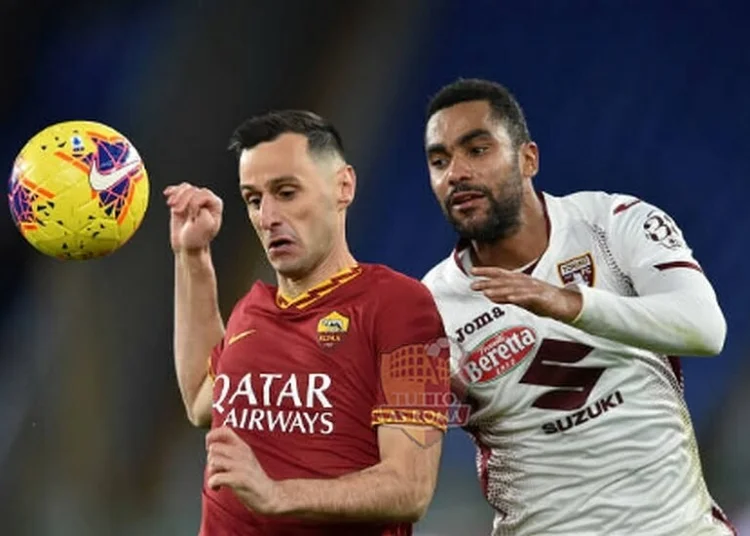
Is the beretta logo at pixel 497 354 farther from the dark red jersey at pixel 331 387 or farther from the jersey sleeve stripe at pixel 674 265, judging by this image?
the dark red jersey at pixel 331 387

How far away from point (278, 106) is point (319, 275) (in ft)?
8.02

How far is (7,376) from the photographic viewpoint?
15.8ft

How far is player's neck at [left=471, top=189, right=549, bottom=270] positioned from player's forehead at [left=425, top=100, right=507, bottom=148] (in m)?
0.21

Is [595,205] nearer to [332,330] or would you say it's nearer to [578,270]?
[578,270]

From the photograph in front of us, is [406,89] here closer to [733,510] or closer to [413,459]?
[733,510]

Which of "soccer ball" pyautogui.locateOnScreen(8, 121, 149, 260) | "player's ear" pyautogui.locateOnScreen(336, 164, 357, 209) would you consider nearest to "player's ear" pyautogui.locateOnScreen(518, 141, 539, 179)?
"player's ear" pyautogui.locateOnScreen(336, 164, 357, 209)

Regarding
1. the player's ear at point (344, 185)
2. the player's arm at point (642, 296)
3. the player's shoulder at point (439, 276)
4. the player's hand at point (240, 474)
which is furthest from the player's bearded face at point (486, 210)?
the player's hand at point (240, 474)

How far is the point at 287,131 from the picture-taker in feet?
8.74

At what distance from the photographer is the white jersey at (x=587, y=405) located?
294 centimetres

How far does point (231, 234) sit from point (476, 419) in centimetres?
208

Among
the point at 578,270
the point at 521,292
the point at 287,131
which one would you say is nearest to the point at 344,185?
the point at 287,131

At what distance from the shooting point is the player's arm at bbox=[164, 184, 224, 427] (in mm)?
2914

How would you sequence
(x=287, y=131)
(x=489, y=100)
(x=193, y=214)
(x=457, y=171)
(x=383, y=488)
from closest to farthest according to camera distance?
(x=383, y=488) → (x=287, y=131) → (x=193, y=214) → (x=457, y=171) → (x=489, y=100)

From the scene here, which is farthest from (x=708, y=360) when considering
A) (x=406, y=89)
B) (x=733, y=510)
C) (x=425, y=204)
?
(x=406, y=89)
